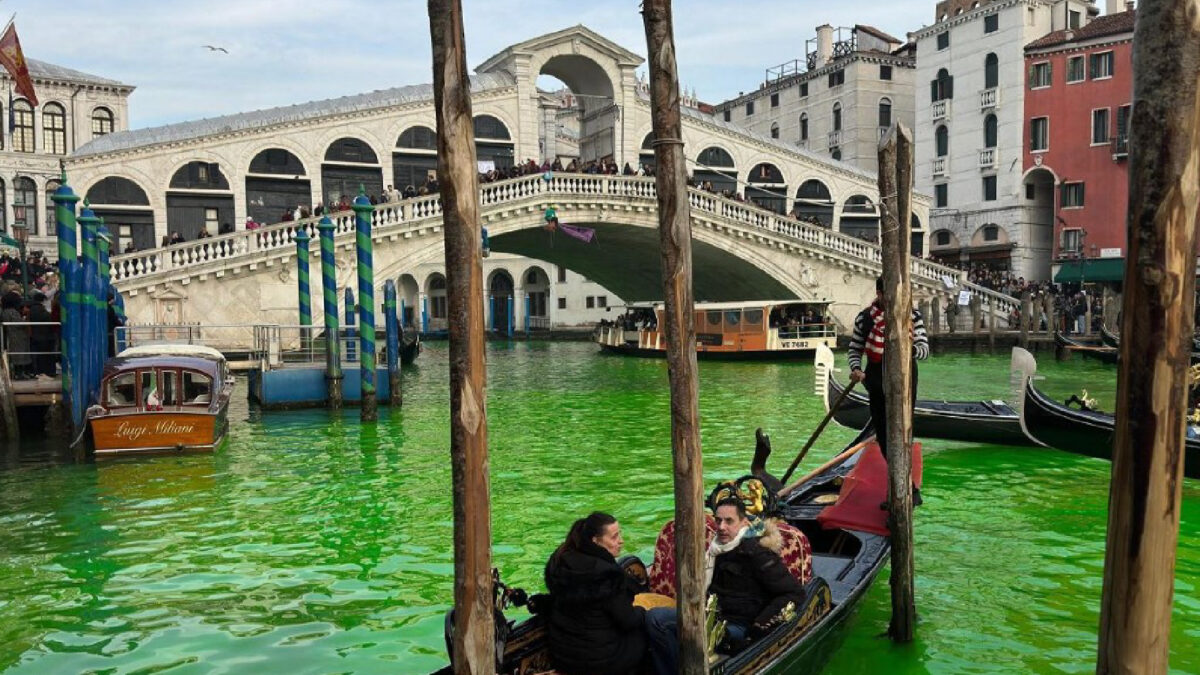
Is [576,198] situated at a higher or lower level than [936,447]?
higher

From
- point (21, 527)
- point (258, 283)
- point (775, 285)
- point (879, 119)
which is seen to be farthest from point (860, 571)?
point (879, 119)

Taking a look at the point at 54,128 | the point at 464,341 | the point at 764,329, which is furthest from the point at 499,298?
the point at 464,341

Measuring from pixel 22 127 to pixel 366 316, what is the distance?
21.2 m

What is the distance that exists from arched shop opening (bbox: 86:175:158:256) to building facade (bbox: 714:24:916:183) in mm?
21328

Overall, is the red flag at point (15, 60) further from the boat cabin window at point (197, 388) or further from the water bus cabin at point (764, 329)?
the water bus cabin at point (764, 329)

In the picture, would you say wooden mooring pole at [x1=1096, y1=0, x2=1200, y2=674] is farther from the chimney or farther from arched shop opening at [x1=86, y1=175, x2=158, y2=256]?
the chimney

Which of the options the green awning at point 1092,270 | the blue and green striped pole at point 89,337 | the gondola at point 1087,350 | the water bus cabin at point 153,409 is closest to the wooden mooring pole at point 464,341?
the water bus cabin at point 153,409

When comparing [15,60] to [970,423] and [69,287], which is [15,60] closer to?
[69,287]

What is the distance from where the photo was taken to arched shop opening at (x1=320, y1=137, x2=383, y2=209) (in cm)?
2536

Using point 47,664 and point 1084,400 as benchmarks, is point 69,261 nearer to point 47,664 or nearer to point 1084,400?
point 47,664

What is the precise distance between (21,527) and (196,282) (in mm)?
12215

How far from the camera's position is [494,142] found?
26875 mm

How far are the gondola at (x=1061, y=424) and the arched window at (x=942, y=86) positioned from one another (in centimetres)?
2423

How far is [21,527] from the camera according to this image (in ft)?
23.0
